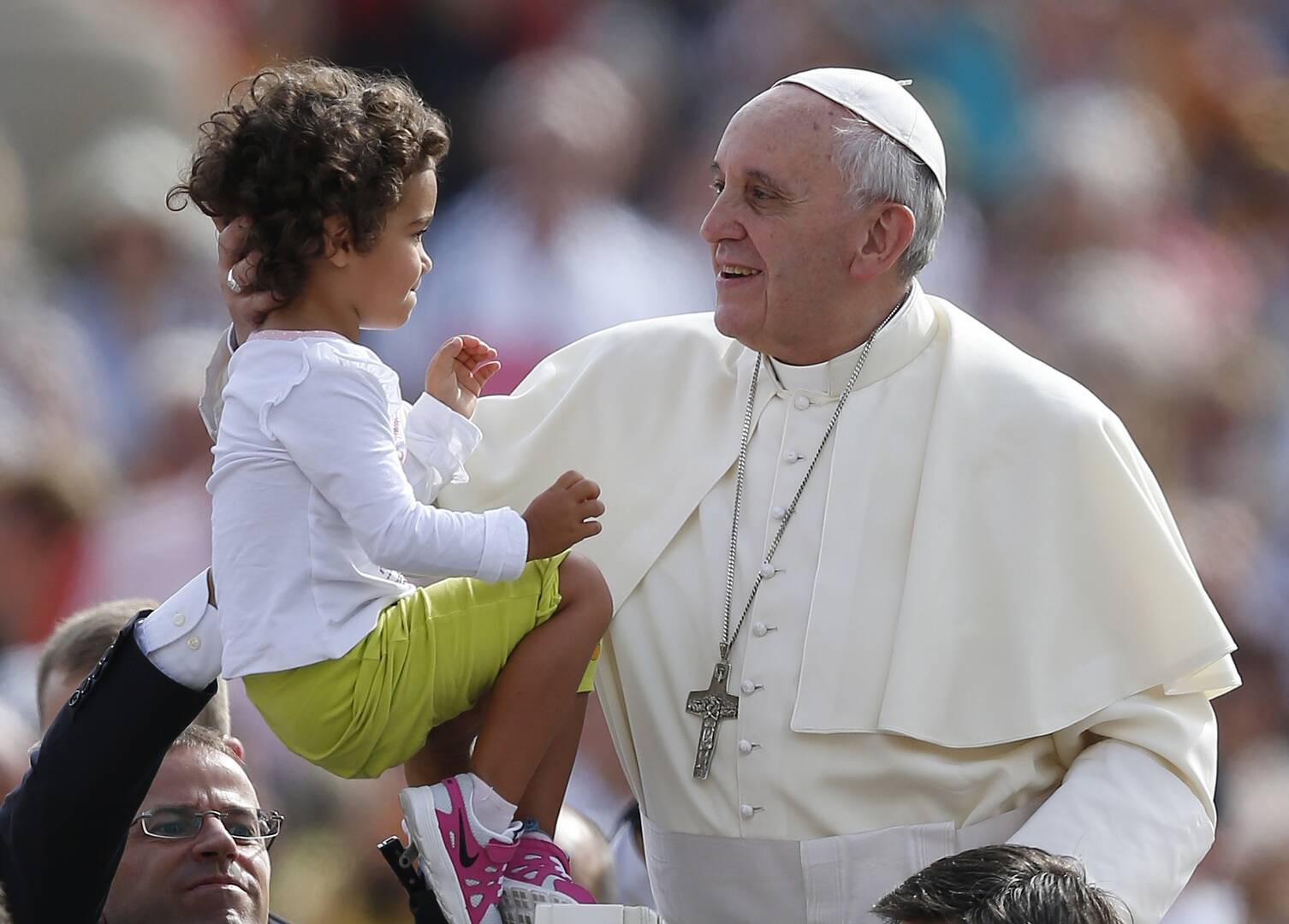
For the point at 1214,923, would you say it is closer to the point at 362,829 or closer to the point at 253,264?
the point at 362,829

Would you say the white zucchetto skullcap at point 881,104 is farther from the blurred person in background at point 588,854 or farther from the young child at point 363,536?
the blurred person in background at point 588,854

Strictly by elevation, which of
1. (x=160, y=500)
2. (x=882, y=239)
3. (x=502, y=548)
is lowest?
(x=160, y=500)

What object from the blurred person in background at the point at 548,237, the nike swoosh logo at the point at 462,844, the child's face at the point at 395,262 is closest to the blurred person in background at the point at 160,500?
the blurred person in background at the point at 548,237

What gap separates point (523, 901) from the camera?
2.26 meters

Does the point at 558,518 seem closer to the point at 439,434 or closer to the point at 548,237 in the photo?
the point at 439,434

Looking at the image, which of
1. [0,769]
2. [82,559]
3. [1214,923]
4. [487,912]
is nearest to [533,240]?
[82,559]

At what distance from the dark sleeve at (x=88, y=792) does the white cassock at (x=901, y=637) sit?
0.63m

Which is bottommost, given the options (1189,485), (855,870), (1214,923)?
(1214,923)

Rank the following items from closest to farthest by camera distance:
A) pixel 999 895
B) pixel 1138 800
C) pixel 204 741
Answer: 1. pixel 999 895
2. pixel 1138 800
3. pixel 204 741

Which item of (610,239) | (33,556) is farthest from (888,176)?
(33,556)

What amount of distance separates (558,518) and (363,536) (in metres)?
0.26

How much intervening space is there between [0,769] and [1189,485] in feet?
12.8

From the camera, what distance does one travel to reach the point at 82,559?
4352 millimetres

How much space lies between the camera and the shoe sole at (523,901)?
2.24m
